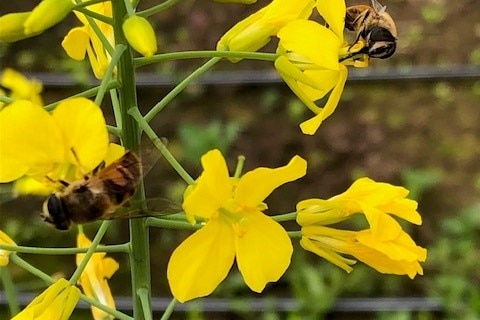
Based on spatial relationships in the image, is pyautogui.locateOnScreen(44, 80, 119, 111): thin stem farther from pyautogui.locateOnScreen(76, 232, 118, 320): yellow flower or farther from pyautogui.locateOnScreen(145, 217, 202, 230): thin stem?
pyautogui.locateOnScreen(76, 232, 118, 320): yellow flower

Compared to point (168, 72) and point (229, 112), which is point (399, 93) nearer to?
point (229, 112)

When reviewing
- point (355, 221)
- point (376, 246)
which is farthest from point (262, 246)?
point (355, 221)

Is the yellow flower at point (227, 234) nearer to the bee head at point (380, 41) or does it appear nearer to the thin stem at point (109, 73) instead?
the thin stem at point (109, 73)

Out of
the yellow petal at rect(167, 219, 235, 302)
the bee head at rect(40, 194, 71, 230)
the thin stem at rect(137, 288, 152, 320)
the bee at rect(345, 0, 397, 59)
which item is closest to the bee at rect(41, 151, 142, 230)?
the bee head at rect(40, 194, 71, 230)

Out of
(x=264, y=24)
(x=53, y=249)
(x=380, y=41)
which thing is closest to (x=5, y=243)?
(x=53, y=249)

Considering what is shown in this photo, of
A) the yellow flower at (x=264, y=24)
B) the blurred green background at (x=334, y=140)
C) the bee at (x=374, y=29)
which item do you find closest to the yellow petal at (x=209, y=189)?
the yellow flower at (x=264, y=24)
